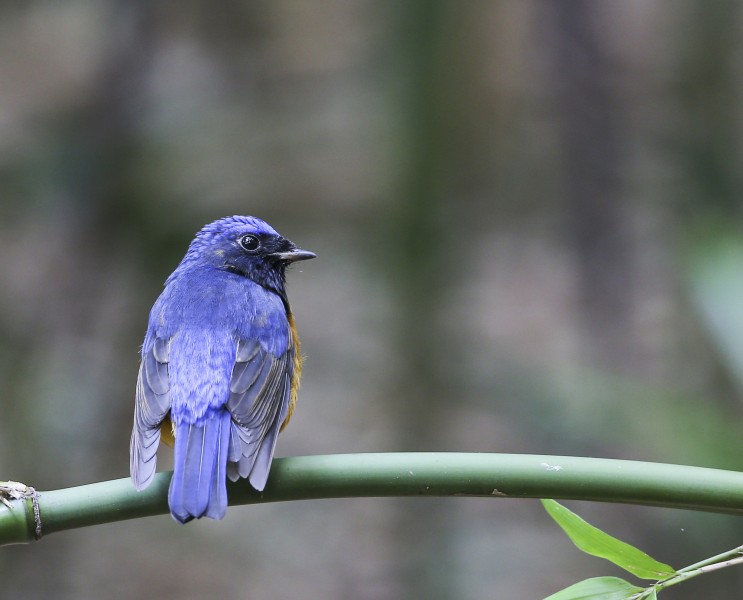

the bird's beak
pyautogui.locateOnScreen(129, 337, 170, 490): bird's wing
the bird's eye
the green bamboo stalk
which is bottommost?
the green bamboo stalk

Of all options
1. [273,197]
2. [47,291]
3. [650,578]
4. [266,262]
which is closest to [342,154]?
[273,197]

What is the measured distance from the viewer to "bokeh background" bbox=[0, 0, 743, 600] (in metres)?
4.73

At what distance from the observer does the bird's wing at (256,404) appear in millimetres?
2354

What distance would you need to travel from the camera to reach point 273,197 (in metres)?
6.76

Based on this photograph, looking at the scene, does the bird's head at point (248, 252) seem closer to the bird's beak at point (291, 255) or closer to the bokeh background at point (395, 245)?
the bird's beak at point (291, 255)

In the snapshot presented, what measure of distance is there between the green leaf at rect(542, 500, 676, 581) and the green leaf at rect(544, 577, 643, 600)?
2.4 inches

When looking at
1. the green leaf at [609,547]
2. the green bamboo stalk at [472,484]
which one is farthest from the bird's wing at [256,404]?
the green leaf at [609,547]

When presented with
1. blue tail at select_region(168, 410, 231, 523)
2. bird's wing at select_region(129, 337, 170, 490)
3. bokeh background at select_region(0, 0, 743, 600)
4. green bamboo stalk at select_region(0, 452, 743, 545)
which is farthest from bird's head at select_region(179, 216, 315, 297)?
green bamboo stalk at select_region(0, 452, 743, 545)

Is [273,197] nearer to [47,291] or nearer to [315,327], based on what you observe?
[315,327]

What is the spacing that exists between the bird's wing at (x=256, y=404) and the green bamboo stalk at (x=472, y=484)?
427mm

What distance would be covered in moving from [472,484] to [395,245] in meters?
3.21

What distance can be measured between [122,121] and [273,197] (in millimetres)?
1469

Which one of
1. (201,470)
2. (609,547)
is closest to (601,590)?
(609,547)

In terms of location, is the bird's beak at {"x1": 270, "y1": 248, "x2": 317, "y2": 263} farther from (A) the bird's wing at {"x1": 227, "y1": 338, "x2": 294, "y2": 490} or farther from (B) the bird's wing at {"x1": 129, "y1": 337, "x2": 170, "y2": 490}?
(B) the bird's wing at {"x1": 129, "y1": 337, "x2": 170, "y2": 490}
